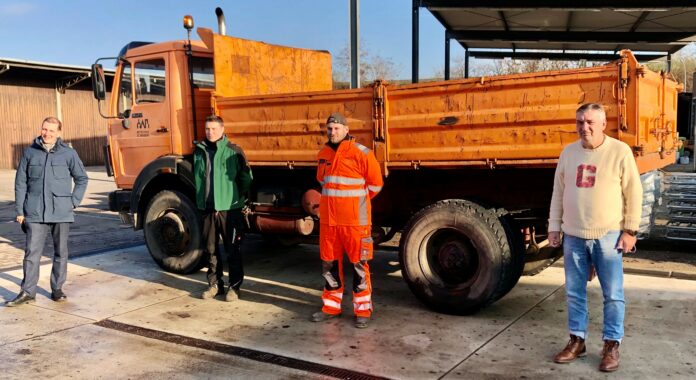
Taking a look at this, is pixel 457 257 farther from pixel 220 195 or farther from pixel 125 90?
pixel 125 90

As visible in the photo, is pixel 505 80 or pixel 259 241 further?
pixel 259 241

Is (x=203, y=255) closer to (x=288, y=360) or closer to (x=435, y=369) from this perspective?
(x=288, y=360)

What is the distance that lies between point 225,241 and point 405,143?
208 centimetres

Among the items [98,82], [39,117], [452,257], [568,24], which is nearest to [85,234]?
[98,82]

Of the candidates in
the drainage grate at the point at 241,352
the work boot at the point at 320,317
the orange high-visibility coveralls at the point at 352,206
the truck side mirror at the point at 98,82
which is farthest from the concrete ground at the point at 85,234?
the orange high-visibility coveralls at the point at 352,206

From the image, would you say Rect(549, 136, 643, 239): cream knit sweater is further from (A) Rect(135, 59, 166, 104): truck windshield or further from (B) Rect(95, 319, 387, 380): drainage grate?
(A) Rect(135, 59, 166, 104): truck windshield

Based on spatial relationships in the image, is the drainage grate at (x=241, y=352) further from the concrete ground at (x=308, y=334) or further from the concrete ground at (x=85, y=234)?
the concrete ground at (x=85, y=234)

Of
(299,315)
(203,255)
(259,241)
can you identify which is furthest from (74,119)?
(299,315)

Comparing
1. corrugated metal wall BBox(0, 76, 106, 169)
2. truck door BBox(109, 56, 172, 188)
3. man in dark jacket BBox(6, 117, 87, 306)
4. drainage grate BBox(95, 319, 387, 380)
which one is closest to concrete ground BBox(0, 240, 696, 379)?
drainage grate BBox(95, 319, 387, 380)

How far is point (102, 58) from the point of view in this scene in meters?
7.07

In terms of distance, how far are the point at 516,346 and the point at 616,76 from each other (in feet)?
7.08

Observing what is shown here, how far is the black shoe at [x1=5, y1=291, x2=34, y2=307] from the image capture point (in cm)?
586

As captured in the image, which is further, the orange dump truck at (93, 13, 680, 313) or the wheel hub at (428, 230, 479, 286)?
the wheel hub at (428, 230, 479, 286)

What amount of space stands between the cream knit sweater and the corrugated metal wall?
1143 inches
